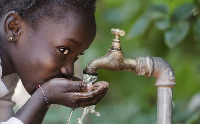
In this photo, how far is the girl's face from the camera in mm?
1884

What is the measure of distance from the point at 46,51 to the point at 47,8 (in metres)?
0.14

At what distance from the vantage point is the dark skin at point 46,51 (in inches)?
71.2

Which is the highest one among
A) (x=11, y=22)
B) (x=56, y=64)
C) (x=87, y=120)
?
(x=11, y=22)

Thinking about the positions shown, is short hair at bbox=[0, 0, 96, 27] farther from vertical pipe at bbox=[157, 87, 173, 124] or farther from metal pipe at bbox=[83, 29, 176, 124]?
vertical pipe at bbox=[157, 87, 173, 124]

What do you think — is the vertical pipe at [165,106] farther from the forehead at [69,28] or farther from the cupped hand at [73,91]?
the forehead at [69,28]

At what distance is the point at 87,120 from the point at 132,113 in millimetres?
275

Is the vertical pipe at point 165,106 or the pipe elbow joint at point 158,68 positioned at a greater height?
the pipe elbow joint at point 158,68

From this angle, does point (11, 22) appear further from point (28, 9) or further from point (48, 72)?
point (48, 72)

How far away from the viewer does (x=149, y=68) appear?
185 centimetres

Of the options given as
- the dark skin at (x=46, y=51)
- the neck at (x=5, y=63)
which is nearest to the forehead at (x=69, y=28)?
the dark skin at (x=46, y=51)

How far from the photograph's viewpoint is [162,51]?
2.57m

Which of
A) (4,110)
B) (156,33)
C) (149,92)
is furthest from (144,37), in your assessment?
(4,110)

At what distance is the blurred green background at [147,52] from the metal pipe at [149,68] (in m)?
0.38

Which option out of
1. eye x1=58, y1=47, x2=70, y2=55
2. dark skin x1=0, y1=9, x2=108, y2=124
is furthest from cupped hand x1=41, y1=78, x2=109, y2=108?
eye x1=58, y1=47, x2=70, y2=55
